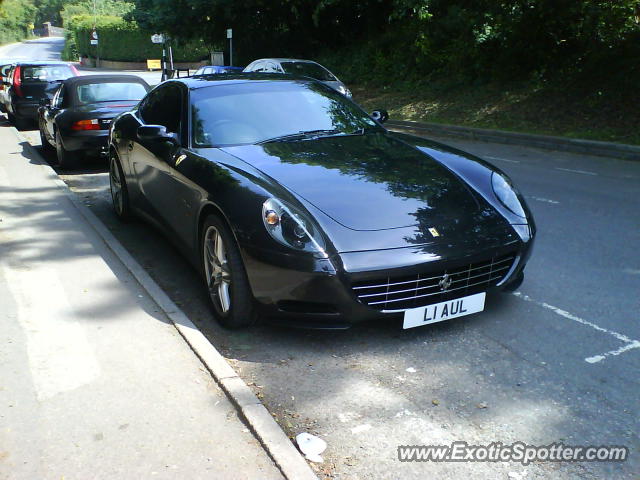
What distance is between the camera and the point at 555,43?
16.8m

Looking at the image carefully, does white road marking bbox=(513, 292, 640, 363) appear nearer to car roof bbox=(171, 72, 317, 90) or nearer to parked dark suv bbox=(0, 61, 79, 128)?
car roof bbox=(171, 72, 317, 90)

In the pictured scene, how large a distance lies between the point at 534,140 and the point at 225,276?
10.3 meters

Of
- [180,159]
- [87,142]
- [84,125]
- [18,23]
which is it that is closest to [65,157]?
[87,142]

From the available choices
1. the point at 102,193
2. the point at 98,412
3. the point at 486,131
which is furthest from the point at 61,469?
the point at 486,131

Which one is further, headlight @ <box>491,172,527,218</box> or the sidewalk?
headlight @ <box>491,172,527,218</box>

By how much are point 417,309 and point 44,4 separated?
6589 inches

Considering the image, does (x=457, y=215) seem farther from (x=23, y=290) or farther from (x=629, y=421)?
(x=23, y=290)

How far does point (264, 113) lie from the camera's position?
5133 mm

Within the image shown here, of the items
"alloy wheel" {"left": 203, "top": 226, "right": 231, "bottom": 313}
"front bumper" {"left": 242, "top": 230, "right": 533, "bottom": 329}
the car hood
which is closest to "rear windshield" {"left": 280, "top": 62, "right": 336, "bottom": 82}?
the car hood

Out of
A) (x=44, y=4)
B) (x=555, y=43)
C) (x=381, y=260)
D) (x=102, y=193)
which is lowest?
(x=102, y=193)

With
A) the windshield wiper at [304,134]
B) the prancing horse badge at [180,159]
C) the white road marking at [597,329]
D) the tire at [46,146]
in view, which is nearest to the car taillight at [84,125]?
the tire at [46,146]

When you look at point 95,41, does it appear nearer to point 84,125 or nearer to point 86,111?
point 86,111

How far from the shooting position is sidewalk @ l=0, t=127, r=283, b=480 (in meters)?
2.78

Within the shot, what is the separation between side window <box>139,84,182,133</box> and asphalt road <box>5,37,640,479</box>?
48.5 inches
